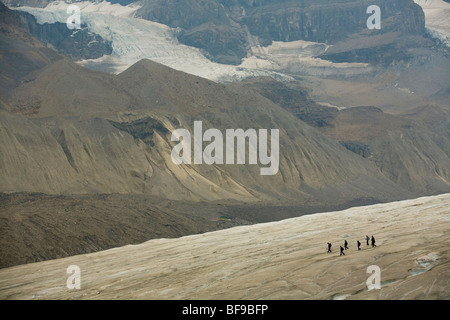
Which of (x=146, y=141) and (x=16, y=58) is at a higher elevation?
(x=16, y=58)

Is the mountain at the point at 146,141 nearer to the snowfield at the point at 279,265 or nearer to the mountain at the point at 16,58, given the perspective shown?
the mountain at the point at 16,58

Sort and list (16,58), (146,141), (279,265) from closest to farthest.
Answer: (279,265) < (146,141) < (16,58)

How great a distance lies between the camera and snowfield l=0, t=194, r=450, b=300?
35.4m

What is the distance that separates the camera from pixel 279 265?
141 ft

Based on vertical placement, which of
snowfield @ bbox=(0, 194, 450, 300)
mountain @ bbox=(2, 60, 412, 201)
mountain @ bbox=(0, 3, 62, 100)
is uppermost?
mountain @ bbox=(0, 3, 62, 100)

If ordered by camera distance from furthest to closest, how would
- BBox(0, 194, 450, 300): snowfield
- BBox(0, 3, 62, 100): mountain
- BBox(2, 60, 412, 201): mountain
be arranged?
1. BBox(0, 3, 62, 100): mountain
2. BBox(2, 60, 412, 201): mountain
3. BBox(0, 194, 450, 300): snowfield

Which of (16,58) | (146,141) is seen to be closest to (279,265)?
(146,141)

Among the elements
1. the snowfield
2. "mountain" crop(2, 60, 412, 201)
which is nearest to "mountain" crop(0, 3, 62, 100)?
"mountain" crop(2, 60, 412, 201)

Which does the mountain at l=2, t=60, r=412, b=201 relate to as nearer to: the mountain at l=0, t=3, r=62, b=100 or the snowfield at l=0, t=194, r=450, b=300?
the mountain at l=0, t=3, r=62, b=100

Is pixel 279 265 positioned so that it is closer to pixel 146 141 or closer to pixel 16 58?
pixel 146 141
